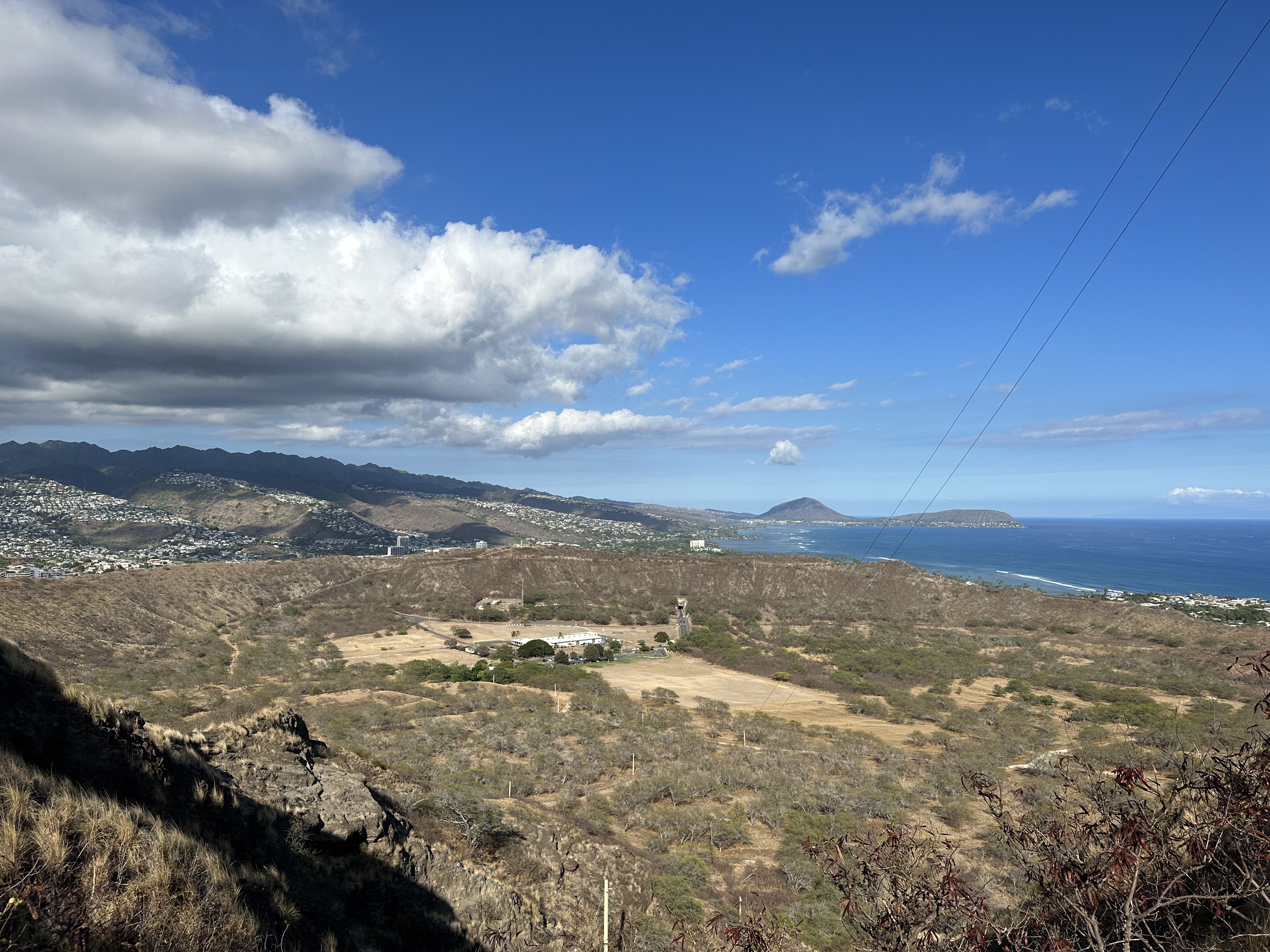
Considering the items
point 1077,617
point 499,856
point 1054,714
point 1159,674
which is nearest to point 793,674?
point 1054,714

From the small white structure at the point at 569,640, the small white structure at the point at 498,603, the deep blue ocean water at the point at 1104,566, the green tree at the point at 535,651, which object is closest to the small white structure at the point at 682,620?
the small white structure at the point at 569,640

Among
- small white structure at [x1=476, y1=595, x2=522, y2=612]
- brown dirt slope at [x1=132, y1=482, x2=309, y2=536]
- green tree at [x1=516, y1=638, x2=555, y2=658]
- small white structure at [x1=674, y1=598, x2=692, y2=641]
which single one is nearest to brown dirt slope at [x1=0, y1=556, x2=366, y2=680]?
small white structure at [x1=476, y1=595, x2=522, y2=612]

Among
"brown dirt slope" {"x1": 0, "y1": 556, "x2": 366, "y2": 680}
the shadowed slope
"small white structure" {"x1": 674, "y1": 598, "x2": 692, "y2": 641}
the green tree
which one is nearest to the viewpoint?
the shadowed slope

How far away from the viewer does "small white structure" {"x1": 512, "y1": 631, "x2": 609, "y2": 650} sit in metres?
50.5

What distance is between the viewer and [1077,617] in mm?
59719

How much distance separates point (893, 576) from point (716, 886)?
229ft

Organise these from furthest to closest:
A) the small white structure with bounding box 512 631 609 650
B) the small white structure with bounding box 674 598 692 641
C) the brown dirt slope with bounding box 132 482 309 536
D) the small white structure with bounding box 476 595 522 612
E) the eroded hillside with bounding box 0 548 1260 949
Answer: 1. the brown dirt slope with bounding box 132 482 309 536
2. the small white structure with bounding box 476 595 522 612
3. the small white structure with bounding box 674 598 692 641
4. the small white structure with bounding box 512 631 609 650
5. the eroded hillside with bounding box 0 548 1260 949

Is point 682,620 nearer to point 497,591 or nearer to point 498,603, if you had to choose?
point 498,603

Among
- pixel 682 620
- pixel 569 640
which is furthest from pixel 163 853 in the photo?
pixel 682 620

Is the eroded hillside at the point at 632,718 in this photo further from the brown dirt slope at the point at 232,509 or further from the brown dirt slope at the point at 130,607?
the brown dirt slope at the point at 232,509

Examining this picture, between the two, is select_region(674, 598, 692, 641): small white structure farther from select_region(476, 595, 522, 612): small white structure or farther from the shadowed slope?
the shadowed slope

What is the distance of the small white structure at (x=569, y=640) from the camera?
5050 centimetres

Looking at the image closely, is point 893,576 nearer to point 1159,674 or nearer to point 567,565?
point 1159,674

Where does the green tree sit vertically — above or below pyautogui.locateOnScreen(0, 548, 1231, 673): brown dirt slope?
below
